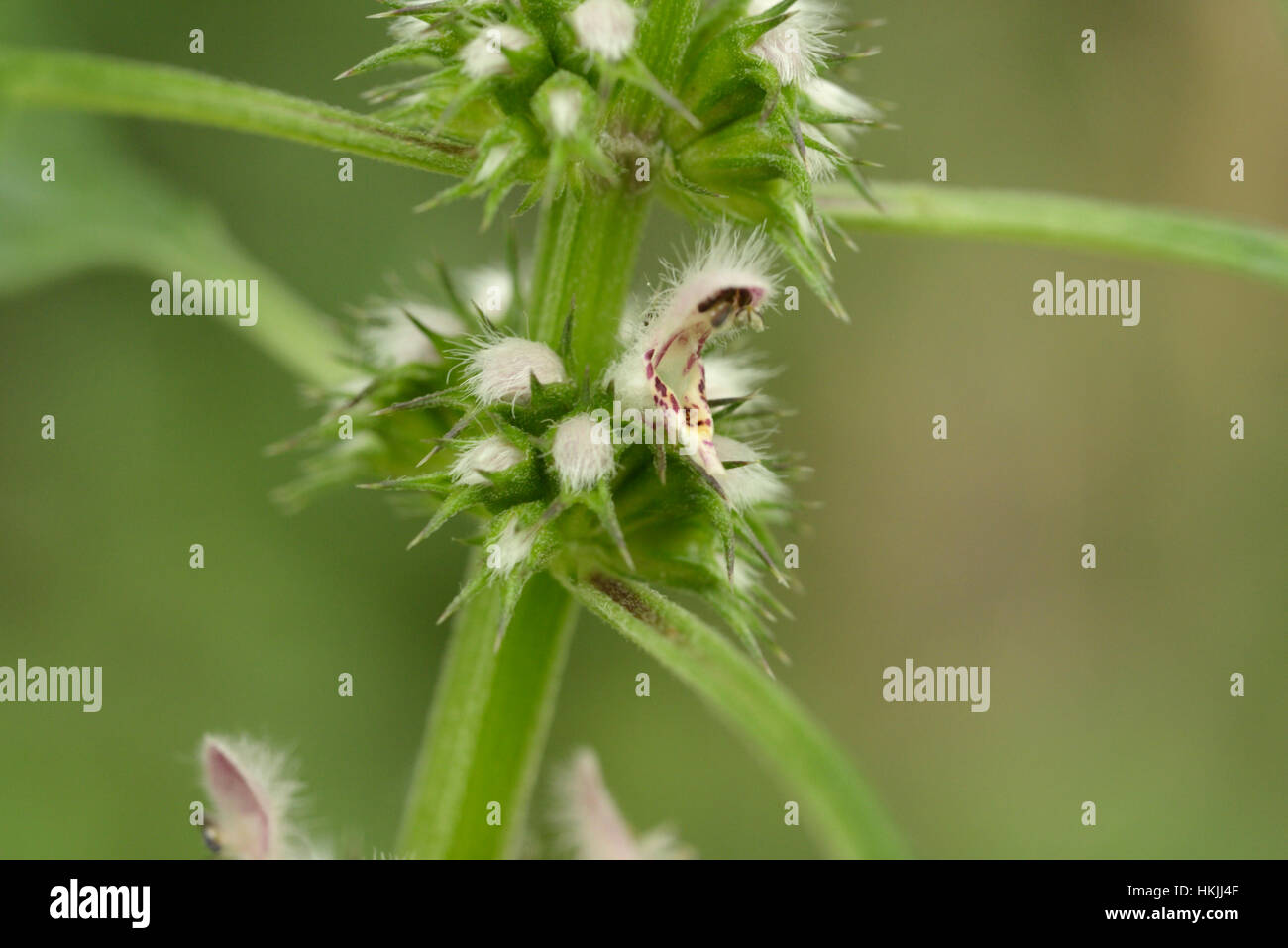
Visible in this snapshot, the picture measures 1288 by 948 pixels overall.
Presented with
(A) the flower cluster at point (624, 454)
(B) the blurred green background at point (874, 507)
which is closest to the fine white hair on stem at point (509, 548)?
(A) the flower cluster at point (624, 454)

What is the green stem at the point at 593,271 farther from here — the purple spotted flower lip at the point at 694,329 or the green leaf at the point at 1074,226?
the green leaf at the point at 1074,226

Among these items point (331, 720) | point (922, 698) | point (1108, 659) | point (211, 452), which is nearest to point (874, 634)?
point (922, 698)
